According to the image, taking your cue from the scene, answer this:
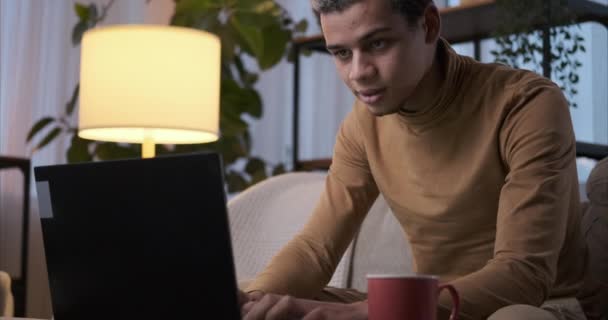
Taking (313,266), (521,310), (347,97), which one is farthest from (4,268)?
(521,310)

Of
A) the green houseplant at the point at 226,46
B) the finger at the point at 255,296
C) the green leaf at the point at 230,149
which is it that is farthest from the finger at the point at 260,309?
the green leaf at the point at 230,149

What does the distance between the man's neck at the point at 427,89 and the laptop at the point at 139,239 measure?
0.64 metres

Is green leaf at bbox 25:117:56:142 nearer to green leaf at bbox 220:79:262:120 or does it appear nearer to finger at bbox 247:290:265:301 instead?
green leaf at bbox 220:79:262:120

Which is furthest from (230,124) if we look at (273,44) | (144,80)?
Result: (144,80)

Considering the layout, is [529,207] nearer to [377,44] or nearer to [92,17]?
[377,44]

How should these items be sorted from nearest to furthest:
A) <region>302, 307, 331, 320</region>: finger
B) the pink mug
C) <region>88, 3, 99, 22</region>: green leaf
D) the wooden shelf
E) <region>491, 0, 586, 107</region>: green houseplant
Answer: the pink mug → <region>302, 307, 331, 320</region>: finger → <region>491, 0, 586, 107</region>: green houseplant → the wooden shelf → <region>88, 3, 99, 22</region>: green leaf

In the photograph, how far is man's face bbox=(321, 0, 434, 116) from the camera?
1.43m

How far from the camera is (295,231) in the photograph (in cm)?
234

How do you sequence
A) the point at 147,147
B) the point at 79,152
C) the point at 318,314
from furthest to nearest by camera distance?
the point at 79,152 → the point at 147,147 → the point at 318,314

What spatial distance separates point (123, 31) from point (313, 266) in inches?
39.0

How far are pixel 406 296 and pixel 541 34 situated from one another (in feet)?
5.92

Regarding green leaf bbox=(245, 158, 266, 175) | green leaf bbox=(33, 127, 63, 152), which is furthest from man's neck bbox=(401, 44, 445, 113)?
green leaf bbox=(245, 158, 266, 175)

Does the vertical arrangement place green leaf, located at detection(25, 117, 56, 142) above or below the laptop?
below

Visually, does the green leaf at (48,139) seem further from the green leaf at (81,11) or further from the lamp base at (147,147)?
the lamp base at (147,147)
